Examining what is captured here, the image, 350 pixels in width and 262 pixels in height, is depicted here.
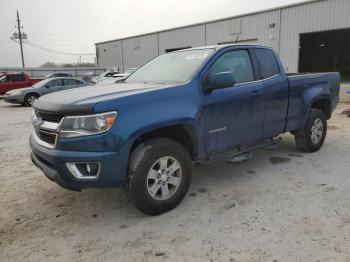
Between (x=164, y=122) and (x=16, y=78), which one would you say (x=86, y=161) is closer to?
(x=164, y=122)

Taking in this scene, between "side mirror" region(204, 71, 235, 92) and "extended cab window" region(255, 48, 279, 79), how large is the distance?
1.14 m

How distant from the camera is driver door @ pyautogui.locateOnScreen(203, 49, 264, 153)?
381 centimetres

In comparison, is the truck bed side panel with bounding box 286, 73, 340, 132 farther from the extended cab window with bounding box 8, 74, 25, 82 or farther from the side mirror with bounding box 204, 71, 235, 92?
the extended cab window with bounding box 8, 74, 25, 82

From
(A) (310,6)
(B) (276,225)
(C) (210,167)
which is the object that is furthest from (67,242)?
(A) (310,6)

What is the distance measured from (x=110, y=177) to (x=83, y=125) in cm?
56

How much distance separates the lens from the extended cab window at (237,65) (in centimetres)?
A: 409

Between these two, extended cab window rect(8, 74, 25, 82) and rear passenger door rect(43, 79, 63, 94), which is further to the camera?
extended cab window rect(8, 74, 25, 82)

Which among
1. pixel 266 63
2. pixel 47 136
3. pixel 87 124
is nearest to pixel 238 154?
pixel 266 63

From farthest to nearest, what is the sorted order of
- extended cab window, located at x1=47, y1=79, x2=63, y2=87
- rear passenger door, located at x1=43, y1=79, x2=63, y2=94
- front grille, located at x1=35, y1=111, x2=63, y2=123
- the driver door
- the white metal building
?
the white metal building < extended cab window, located at x1=47, y1=79, x2=63, y2=87 < rear passenger door, located at x1=43, y1=79, x2=63, y2=94 < the driver door < front grille, located at x1=35, y1=111, x2=63, y2=123

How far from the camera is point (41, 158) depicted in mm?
3326

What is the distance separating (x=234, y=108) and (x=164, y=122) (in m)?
1.15

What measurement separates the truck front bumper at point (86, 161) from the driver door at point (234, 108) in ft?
4.01

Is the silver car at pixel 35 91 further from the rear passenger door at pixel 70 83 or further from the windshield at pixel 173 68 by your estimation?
the windshield at pixel 173 68

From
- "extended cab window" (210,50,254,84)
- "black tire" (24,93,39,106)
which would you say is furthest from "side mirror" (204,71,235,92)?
"black tire" (24,93,39,106)
